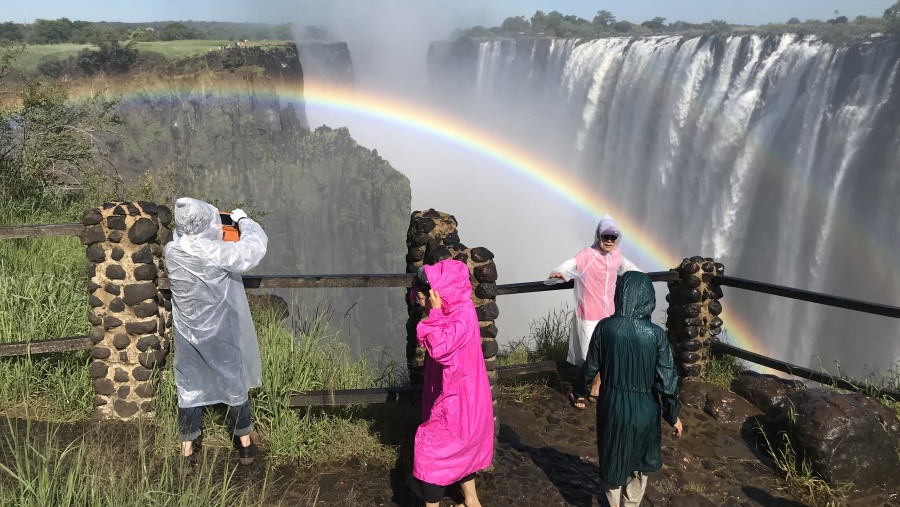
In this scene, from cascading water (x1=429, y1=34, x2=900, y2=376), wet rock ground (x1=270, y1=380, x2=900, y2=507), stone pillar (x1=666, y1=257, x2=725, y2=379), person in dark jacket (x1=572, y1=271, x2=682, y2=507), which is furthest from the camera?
cascading water (x1=429, y1=34, x2=900, y2=376)

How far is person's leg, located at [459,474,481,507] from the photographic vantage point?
3.03m

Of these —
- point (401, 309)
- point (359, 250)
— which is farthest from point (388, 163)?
point (401, 309)

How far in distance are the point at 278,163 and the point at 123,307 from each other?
73.7 m

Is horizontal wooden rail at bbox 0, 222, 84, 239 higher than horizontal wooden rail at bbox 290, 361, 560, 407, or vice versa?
horizontal wooden rail at bbox 0, 222, 84, 239

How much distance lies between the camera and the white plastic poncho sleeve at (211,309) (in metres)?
3.30

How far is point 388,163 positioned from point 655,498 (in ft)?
264

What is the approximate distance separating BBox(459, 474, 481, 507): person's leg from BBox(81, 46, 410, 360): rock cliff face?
52.9m

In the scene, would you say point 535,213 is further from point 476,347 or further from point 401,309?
point 476,347

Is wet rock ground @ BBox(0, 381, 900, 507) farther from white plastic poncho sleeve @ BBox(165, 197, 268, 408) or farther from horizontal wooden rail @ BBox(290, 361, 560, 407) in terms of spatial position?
white plastic poncho sleeve @ BBox(165, 197, 268, 408)

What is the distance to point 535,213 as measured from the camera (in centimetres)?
6831

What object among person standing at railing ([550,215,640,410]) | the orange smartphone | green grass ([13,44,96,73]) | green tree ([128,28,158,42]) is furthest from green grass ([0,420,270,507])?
green tree ([128,28,158,42])

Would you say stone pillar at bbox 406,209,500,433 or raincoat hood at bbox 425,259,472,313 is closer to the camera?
raincoat hood at bbox 425,259,472,313

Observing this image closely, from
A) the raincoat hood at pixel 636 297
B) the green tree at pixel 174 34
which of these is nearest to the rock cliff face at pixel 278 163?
the green tree at pixel 174 34

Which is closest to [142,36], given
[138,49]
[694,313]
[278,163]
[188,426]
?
[138,49]
